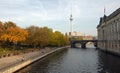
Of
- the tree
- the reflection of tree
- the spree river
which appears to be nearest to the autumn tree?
the tree

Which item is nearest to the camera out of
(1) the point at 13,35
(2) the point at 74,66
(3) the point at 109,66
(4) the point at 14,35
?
(3) the point at 109,66

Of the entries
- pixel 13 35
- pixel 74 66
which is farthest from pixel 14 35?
pixel 74 66

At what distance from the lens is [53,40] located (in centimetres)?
16350

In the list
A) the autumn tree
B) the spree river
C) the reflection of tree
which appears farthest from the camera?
the autumn tree

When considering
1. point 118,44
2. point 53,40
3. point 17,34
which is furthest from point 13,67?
point 53,40

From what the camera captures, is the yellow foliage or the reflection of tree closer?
the reflection of tree

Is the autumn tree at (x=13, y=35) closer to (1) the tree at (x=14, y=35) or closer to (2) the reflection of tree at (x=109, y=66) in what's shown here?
(1) the tree at (x=14, y=35)

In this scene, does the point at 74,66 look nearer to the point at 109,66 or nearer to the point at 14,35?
the point at 109,66

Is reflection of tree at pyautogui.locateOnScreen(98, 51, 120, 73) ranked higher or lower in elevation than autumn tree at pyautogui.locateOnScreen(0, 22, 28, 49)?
lower

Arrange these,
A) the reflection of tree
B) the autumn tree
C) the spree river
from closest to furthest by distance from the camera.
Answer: the spree river
the reflection of tree
the autumn tree

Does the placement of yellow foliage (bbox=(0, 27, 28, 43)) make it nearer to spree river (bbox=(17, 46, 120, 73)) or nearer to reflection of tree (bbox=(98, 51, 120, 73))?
spree river (bbox=(17, 46, 120, 73))

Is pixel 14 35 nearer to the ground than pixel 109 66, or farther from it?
farther from it

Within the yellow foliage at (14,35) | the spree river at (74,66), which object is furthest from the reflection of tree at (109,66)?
the yellow foliage at (14,35)

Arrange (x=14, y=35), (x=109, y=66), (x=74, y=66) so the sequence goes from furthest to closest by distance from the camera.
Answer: (x=14, y=35) → (x=74, y=66) → (x=109, y=66)
